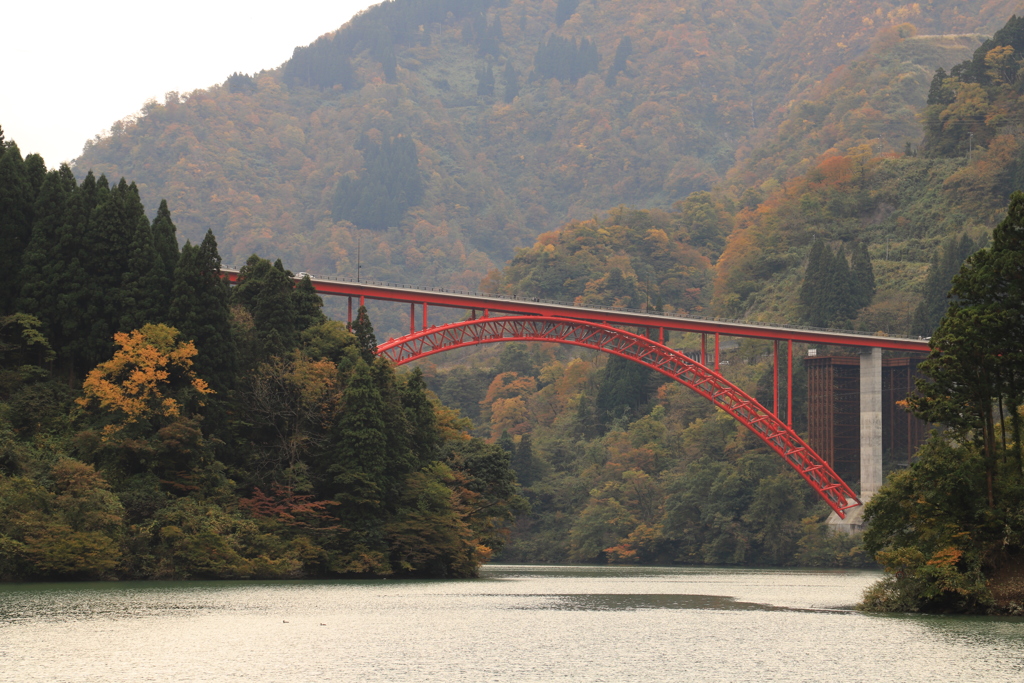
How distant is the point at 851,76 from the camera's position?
15688cm

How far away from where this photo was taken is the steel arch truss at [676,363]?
6200cm

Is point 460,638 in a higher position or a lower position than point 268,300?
lower

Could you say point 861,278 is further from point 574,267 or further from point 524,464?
point 574,267

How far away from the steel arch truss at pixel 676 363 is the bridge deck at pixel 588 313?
86cm

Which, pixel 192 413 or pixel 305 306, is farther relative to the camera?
pixel 305 306

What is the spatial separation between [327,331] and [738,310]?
59786 millimetres

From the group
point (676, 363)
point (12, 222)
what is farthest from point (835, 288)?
point (12, 222)

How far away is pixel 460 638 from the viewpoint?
1067 inches

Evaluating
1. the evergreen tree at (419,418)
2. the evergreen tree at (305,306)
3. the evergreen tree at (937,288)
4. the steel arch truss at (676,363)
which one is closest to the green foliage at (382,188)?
the evergreen tree at (937,288)

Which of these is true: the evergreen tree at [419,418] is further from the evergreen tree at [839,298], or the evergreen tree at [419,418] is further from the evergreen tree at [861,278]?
the evergreen tree at [861,278]

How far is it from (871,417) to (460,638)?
165 ft

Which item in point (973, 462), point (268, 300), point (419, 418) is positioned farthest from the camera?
point (419, 418)

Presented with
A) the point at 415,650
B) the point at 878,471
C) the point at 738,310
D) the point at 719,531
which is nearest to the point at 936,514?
the point at 415,650

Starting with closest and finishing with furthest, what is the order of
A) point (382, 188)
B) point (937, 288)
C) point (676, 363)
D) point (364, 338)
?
point (364, 338) < point (676, 363) < point (937, 288) < point (382, 188)
